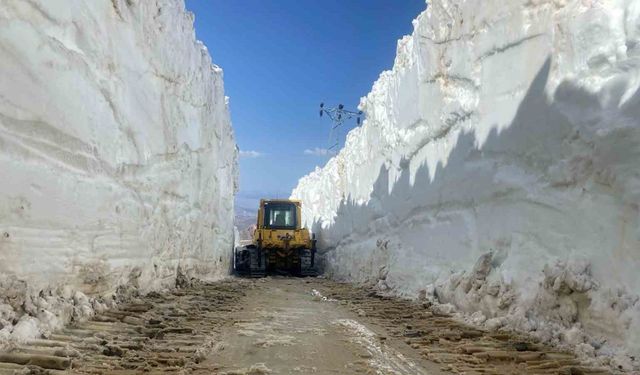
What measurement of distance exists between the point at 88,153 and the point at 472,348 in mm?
4800

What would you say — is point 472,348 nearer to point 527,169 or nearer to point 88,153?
point 527,169

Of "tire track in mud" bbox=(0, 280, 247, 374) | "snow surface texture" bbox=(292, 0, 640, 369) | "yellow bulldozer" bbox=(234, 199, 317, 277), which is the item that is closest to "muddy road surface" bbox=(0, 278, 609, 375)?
"tire track in mud" bbox=(0, 280, 247, 374)

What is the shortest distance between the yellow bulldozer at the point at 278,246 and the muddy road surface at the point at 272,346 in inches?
533

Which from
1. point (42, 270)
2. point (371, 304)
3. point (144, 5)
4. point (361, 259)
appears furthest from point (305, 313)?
point (361, 259)

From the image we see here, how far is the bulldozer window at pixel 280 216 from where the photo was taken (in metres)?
22.2

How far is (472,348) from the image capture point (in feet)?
16.5

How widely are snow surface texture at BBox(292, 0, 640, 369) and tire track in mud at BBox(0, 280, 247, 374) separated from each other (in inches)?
129

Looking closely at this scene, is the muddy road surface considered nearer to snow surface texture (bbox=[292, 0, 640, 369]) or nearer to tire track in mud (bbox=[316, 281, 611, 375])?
tire track in mud (bbox=[316, 281, 611, 375])

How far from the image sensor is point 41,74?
17.9ft

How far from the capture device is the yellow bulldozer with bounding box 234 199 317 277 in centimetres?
2127

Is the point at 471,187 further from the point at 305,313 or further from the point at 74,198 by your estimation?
the point at 74,198

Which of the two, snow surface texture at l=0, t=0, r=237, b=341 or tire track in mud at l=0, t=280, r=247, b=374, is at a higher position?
snow surface texture at l=0, t=0, r=237, b=341

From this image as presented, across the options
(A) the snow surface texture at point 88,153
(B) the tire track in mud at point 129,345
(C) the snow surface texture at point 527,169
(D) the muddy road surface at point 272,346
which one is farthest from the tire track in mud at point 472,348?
(A) the snow surface texture at point 88,153

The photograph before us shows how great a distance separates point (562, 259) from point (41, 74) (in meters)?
5.68
